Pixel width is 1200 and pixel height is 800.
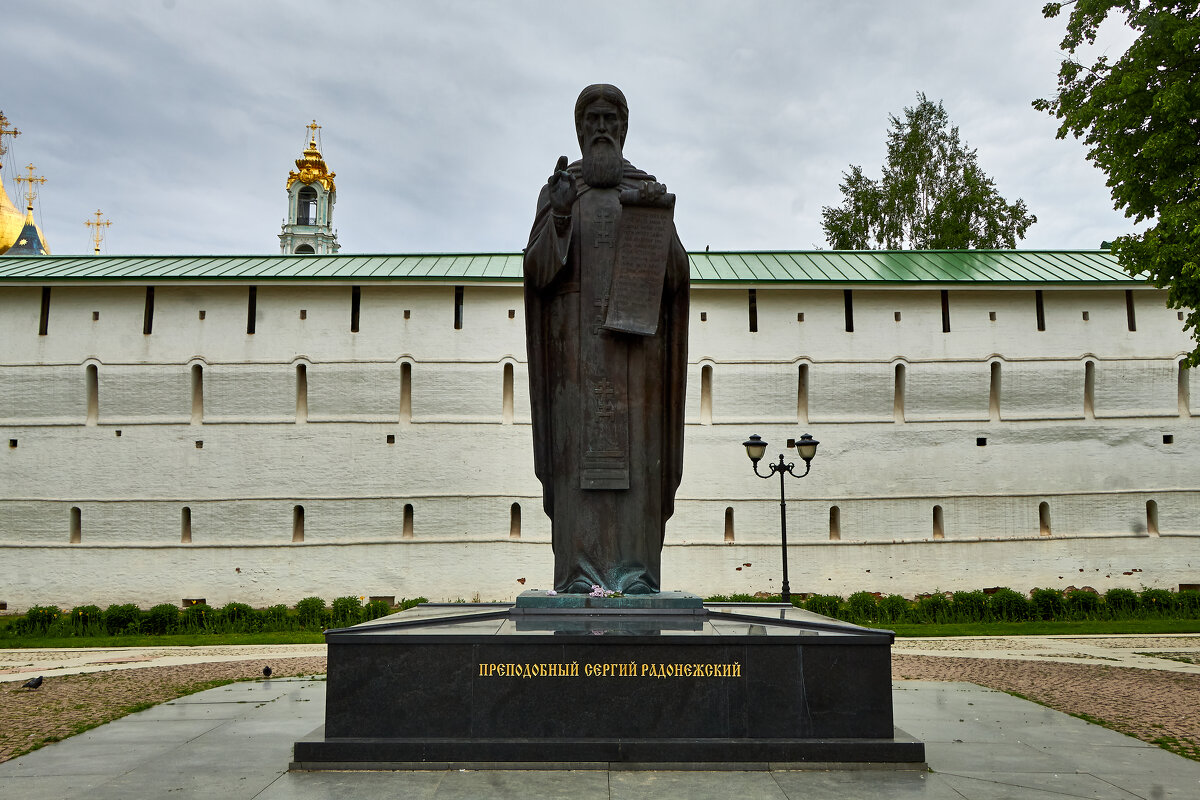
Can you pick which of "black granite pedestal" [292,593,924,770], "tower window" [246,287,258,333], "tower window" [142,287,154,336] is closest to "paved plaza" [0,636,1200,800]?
"black granite pedestal" [292,593,924,770]

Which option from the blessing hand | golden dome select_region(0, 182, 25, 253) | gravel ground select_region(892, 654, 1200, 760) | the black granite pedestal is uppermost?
golden dome select_region(0, 182, 25, 253)

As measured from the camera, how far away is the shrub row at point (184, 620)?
21.0 metres

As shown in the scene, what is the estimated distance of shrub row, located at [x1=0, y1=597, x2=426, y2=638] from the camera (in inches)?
829

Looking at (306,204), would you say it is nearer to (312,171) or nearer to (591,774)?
(312,171)

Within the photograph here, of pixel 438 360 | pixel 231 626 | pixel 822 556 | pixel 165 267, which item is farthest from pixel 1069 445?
pixel 165 267

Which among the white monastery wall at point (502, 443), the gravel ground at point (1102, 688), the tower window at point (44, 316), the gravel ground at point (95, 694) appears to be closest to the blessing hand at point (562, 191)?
the gravel ground at point (95, 694)

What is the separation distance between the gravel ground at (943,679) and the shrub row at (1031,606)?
7.66 metres

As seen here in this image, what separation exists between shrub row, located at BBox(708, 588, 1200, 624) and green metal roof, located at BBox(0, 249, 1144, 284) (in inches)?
327

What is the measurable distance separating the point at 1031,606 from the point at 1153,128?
1205 centimetres

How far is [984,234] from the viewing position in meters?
33.6

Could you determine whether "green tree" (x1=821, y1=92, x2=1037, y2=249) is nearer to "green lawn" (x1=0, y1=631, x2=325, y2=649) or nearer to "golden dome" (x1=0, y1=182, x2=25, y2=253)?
"green lawn" (x1=0, y1=631, x2=325, y2=649)

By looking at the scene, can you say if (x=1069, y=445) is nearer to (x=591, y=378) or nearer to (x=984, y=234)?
(x=984, y=234)

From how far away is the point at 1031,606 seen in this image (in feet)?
74.4

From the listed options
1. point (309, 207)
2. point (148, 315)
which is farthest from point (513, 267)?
point (309, 207)
